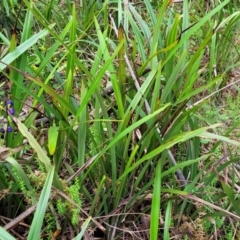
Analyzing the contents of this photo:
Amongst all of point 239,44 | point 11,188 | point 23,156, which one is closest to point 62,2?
point 239,44

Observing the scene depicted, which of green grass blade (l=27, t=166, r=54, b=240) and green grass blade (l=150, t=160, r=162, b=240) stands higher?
green grass blade (l=27, t=166, r=54, b=240)

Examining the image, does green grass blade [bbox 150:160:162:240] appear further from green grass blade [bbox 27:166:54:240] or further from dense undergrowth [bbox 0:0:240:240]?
green grass blade [bbox 27:166:54:240]

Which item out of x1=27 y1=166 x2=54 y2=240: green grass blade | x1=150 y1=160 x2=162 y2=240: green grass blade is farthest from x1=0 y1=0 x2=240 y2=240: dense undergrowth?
x1=27 y1=166 x2=54 y2=240: green grass blade

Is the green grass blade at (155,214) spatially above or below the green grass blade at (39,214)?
below

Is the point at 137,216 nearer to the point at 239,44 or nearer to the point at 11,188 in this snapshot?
the point at 11,188

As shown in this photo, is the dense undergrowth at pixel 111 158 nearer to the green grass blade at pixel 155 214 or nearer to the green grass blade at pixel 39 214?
the green grass blade at pixel 155 214

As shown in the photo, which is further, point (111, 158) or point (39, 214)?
point (111, 158)

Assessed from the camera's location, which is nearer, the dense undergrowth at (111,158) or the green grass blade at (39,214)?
the green grass blade at (39,214)

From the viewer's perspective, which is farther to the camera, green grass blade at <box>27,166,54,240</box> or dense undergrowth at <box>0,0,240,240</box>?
dense undergrowth at <box>0,0,240,240</box>

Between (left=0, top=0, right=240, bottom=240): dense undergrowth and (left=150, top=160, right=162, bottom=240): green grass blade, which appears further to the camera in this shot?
(left=0, top=0, right=240, bottom=240): dense undergrowth

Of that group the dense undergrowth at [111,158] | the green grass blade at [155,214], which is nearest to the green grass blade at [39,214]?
the dense undergrowth at [111,158]

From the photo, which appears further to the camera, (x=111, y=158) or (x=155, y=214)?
(x=111, y=158)
